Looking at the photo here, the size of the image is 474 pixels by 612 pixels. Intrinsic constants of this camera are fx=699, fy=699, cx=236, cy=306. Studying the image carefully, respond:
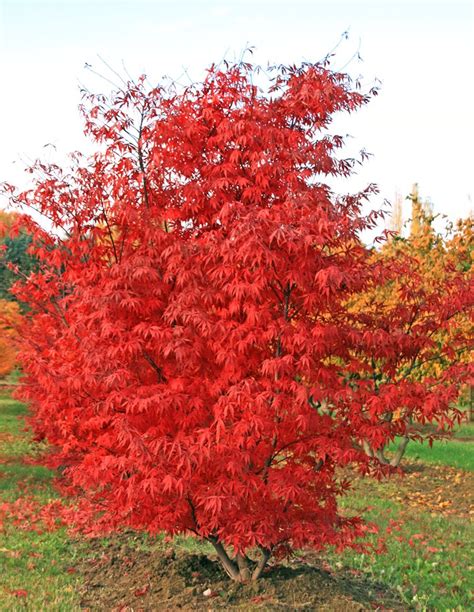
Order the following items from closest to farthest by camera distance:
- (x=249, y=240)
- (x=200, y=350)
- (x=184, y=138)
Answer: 1. (x=249, y=240)
2. (x=200, y=350)
3. (x=184, y=138)

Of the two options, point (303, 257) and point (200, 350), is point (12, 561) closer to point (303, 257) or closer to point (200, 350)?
point (200, 350)

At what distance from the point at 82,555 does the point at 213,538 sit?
2.71 meters

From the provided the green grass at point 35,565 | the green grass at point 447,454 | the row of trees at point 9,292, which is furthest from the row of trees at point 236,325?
the green grass at point 447,454

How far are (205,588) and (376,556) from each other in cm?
275

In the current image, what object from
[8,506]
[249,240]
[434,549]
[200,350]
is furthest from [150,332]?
[8,506]

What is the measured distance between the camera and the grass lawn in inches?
284

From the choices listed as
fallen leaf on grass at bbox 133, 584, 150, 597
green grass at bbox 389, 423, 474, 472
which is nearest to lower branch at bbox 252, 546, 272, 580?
fallen leaf on grass at bbox 133, 584, 150, 597

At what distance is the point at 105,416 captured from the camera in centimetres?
640

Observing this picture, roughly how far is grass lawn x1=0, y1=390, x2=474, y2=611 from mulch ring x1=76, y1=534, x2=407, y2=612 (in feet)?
0.47

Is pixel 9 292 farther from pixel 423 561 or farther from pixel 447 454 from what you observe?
pixel 423 561

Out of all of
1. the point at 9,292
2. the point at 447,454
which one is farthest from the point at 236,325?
the point at 9,292

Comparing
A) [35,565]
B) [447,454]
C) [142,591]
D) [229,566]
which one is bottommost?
[35,565]

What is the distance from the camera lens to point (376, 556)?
28.2 ft

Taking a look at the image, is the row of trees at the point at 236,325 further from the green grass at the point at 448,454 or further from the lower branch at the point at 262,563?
the green grass at the point at 448,454
